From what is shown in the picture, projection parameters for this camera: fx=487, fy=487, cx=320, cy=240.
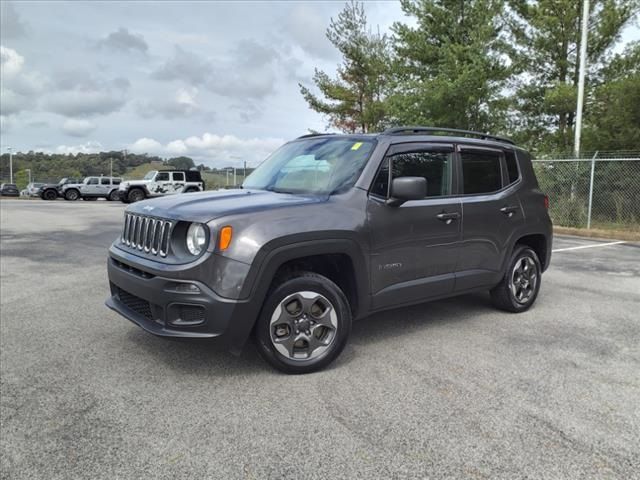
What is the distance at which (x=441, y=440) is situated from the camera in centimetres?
260

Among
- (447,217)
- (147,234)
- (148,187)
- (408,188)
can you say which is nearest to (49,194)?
(148,187)

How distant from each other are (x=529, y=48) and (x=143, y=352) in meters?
20.6

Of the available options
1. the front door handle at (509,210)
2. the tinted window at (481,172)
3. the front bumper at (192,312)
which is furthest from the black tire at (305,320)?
the front door handle at (509,210)

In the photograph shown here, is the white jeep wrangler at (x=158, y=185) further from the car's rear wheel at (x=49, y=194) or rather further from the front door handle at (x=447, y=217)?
the front door handle at (x=447, y=217)

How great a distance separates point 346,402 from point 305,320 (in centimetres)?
65

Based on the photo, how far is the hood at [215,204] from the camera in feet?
10.7

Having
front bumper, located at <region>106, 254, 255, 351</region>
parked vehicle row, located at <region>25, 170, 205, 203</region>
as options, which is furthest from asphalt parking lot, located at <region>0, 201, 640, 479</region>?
parked vehicle row, located at <region>25, 170, 205, 203</region>

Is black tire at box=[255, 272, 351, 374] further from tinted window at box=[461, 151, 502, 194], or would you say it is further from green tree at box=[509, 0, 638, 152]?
green tree at box=[509, 0, 638, 152]

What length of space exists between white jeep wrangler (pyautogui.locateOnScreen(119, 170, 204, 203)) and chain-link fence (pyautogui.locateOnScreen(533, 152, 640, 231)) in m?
19.0

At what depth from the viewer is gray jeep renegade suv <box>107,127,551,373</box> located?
315cm

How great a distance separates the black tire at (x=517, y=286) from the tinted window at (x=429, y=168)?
1241 mm

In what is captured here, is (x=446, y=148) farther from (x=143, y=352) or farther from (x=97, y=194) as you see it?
(x=97, y=194)

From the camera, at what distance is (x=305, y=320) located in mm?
3418

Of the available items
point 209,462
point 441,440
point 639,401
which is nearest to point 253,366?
point 209,462
